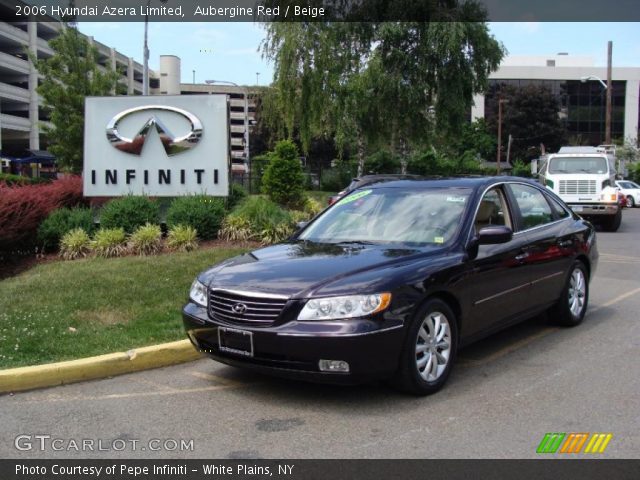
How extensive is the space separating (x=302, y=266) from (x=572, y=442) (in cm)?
217

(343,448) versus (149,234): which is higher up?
(149,234)

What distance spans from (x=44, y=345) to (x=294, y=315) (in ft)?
9.64

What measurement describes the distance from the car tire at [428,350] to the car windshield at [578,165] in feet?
55.1

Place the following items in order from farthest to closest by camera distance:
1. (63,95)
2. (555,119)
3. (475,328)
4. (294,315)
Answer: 1. (555,119)
2. (63,95)
3. (475,328)
4. (294,315)

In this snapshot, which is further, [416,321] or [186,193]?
[186,193]

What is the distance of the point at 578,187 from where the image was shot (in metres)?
19.5

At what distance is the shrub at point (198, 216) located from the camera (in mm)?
11641

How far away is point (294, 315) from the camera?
4.32 meters

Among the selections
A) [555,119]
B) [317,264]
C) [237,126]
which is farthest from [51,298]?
[237,126]

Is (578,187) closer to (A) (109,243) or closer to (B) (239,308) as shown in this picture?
(A) (109,243)

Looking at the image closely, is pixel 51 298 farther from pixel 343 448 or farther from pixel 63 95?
pixel 63 95

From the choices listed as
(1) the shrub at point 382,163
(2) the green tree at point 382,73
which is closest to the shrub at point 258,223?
(2) the green tree at point 382,73

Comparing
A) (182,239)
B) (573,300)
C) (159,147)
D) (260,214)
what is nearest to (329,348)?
(573,300)

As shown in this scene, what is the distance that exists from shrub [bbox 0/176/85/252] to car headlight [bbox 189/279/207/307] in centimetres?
640
